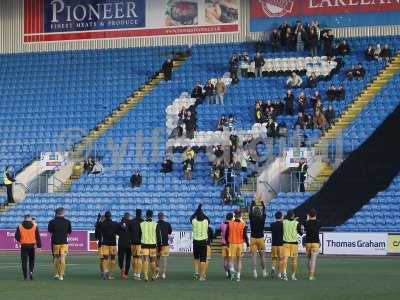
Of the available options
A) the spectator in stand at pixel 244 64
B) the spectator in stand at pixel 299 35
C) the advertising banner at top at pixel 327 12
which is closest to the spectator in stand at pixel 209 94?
the spectator in stand at pixel 244 64

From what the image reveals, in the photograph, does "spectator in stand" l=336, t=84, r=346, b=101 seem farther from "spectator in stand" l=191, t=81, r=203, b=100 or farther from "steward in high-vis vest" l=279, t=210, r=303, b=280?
"steward in high-vis vest" l=279, t=210, r=303, b=280

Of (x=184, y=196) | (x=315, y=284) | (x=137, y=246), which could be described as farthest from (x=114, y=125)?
(x=315, y=284)

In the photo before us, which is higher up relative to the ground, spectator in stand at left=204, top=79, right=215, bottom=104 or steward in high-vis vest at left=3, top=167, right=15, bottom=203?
spectator in stand at left=204, top=79, right=215, bottom=104

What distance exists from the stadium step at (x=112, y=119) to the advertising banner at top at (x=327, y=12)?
4428 mm

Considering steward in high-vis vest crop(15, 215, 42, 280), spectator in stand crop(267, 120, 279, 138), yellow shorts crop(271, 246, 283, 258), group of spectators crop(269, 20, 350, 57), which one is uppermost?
group of spectators crop(269, 20, 350, 57)

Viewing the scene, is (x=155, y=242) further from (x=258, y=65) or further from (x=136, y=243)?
(x=258, y=65)

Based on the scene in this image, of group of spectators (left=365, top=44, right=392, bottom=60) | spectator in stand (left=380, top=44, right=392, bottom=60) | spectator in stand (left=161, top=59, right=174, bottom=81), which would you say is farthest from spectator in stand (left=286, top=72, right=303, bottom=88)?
spectator in stand (left=161, top=59, right=174, bottom=81)

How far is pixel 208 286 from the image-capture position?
87.6 feet

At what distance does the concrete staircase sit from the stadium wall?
316cm

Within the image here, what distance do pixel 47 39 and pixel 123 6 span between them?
4.56m

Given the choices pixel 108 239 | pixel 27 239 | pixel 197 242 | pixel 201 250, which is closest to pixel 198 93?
pixel 108 239

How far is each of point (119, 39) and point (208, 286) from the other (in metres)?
32.5

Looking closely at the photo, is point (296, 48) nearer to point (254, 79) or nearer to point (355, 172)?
point (254, 79)

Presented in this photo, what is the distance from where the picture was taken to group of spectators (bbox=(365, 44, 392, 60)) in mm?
51031
